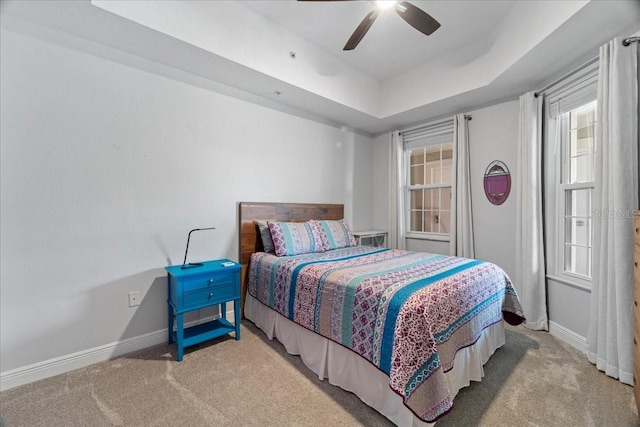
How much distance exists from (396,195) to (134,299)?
3353 mm

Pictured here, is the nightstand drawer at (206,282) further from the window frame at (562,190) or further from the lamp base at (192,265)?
the window frame at (562,190)

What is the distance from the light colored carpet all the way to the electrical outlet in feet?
1.33

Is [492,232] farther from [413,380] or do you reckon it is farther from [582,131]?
[413,380]

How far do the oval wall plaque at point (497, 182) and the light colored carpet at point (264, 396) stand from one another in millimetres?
1591

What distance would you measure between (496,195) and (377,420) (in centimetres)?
270

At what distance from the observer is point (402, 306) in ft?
4.64

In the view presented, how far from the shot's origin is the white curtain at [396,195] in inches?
157

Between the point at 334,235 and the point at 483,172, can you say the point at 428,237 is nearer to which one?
the point at 483,172

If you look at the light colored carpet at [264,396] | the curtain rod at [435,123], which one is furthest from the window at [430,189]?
the light colored carpet at [264,396]

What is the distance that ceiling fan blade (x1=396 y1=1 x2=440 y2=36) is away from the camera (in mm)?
1782

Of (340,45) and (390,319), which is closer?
(390,319)

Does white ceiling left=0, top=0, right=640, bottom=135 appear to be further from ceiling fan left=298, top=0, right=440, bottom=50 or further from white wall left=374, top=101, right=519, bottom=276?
ceiling fan left=298, top=0, right=440, bottom=50

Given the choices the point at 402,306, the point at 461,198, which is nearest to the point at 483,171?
the point at 461,198

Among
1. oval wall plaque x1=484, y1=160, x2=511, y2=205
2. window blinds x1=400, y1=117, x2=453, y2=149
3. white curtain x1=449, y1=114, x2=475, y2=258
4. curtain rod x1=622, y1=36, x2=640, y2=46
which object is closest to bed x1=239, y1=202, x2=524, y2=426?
white curtain x1=449, y1=114, x2=475, y2=258
